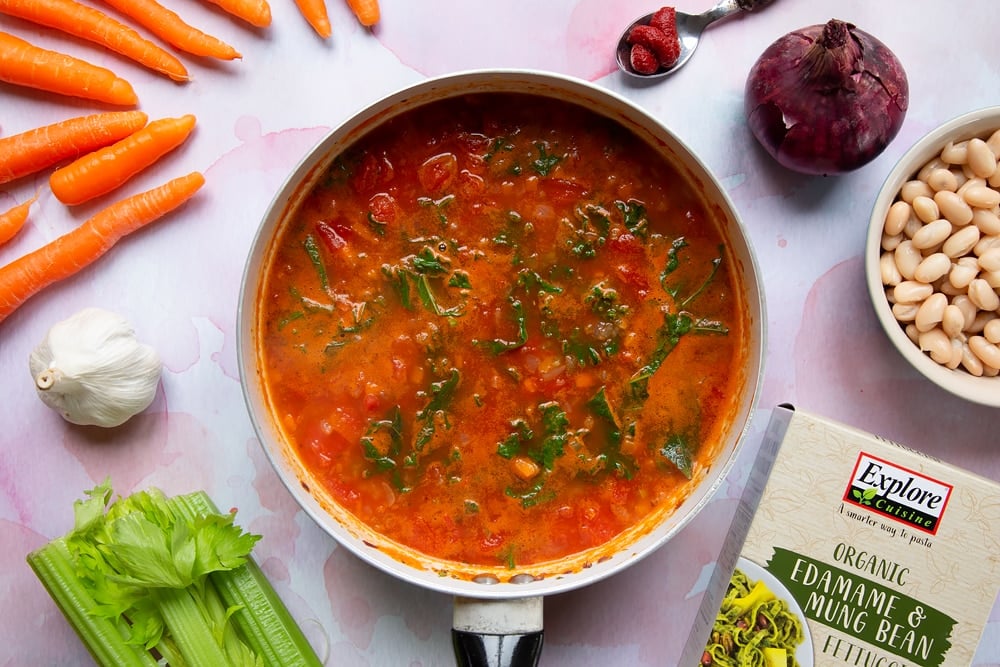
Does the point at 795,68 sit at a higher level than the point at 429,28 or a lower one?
higher

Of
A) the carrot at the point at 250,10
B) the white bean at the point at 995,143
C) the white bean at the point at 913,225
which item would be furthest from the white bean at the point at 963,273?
the carrot at the point at 250,10

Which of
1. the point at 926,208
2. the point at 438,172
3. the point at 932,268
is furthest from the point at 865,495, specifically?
the point at 438,172

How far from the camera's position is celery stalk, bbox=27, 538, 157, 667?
176 centimetres

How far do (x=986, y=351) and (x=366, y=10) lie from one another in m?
1.47

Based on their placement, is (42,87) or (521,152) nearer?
(521,152)

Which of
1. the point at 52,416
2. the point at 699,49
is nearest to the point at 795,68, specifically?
the point at 699,49

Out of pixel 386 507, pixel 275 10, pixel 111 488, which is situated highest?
pixel 275 10

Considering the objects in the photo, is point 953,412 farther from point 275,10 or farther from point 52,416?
point 52,416

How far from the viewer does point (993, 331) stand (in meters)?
1.72

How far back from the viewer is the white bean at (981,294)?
171 cm

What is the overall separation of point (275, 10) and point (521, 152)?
2.18 feet

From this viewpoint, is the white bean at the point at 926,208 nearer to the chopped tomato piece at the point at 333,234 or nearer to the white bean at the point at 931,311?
the white bean at the point at 931,311

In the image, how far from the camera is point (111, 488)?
1.81 m

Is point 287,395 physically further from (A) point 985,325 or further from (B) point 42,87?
(A) point 985,325
